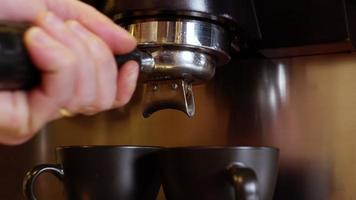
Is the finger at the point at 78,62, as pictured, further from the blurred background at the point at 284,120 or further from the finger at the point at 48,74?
the blurred background at the point at 284,120

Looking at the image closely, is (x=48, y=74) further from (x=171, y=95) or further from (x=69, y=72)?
(x=171, y=95)

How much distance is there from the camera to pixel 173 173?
1.50 ft

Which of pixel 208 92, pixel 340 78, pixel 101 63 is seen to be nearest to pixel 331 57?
pixel 340 78

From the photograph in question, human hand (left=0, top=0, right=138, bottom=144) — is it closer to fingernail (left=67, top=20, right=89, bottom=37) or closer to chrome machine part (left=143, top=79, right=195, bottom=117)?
fingernail (left=67, top=20, right=89, bottom=37)

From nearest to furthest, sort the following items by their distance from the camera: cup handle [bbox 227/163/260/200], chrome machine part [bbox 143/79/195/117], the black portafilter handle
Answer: the black portafilter handle < cup handle [bbox 227/163/260/200] < chrome machine part [bbox 143/79/195/117]

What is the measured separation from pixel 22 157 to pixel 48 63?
500 millimetres

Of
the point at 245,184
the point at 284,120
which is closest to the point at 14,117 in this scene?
the point at 245,184

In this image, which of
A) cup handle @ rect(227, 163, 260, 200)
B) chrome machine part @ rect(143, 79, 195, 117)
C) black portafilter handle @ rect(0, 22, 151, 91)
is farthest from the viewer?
chrome machine part @ rect(143, 79, 195, 117)

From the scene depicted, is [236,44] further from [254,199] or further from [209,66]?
[254,199]

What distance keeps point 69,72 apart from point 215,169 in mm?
188

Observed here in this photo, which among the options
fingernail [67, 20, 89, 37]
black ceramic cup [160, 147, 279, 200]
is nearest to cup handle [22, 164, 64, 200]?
black ceramic cup [160, 147, 279, 200]

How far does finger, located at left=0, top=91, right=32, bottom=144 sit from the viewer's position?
286mm

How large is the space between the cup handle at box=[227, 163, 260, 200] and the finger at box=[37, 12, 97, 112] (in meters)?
0.13

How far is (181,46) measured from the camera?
0.46 metres
